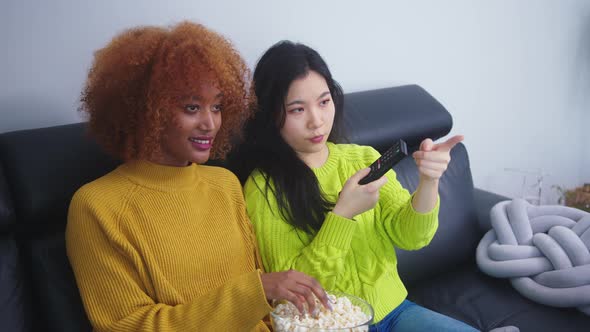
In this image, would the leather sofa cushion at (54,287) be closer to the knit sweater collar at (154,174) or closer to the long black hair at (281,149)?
the knit sweater collar at (154,174)

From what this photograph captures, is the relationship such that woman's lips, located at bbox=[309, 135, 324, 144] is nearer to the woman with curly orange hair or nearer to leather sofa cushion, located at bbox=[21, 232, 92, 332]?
the woman with curly orange hair

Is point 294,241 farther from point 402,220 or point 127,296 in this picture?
point 127,296

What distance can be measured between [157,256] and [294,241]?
332 millimetres

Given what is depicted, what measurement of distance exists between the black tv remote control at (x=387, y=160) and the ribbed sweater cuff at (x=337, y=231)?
0.30 feet

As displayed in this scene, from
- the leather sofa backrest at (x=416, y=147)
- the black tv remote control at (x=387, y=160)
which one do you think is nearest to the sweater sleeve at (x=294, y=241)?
the black tv remote control at (x=387, y=160)

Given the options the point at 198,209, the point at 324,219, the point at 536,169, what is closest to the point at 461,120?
the point at 536,169

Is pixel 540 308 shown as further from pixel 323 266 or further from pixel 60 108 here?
pixel 60 108

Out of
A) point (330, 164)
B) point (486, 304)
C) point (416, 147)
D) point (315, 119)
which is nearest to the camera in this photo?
point (315, 119)

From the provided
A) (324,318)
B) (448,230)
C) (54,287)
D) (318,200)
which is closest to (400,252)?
(448,230)

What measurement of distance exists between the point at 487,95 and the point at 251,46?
49.5 inches

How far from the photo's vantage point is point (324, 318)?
38.1 inches

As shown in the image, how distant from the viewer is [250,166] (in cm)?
131

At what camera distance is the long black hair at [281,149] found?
1239 millimetres

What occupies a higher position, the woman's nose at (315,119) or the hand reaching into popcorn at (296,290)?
the woman's nose at (315,119)
